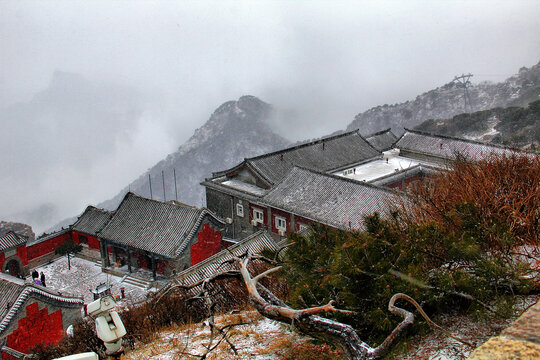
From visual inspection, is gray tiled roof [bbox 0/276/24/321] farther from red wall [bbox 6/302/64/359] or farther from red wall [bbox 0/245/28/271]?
red wall [bbox 0/245/28/271]

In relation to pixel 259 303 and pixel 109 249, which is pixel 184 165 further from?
pixel 259 303

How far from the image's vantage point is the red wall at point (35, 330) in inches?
658

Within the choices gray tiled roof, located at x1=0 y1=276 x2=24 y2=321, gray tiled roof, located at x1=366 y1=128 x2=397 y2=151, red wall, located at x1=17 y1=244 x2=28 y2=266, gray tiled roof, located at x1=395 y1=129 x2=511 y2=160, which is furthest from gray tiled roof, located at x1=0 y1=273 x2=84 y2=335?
gray tiled roof, located at x1=366 y1=128 x2=397 y2=151

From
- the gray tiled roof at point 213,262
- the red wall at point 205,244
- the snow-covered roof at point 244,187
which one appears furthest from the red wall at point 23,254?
the gray tiled roof at point 213,262

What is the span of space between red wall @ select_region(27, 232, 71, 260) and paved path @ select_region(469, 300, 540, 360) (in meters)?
29.9

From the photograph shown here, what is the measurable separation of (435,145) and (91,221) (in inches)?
942

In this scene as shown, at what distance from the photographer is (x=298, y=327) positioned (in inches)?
190

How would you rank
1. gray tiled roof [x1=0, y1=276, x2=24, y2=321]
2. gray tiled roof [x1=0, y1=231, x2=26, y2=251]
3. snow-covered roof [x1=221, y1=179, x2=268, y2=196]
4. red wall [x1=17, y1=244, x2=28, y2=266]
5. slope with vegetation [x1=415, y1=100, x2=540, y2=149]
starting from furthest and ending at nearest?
1. slope with vegetation [x1=415, y1=100, x2=540, y2=149]
2. snow-covered roof [x1=221, y1=179, x2=268, y2=196]
3. red wall [x1=17, y1=244, x2=28, y2=266]
4. gray tiled roof [x1=0, y1=231, x2=26, y2=251]
5. gray tiled roof [x1=0, y1=276, x2=24, y2=321]

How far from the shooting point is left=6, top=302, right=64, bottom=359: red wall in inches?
658

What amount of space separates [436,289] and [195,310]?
21.6ft

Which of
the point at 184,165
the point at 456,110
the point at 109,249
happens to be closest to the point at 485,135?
the point at 456,110

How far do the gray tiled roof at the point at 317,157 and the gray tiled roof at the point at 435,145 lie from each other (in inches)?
102

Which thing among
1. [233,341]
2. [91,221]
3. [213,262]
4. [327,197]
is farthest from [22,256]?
[233,341]

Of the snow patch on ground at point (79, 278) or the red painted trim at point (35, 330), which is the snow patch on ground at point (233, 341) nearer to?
the red painted trim at point (35, 330)
